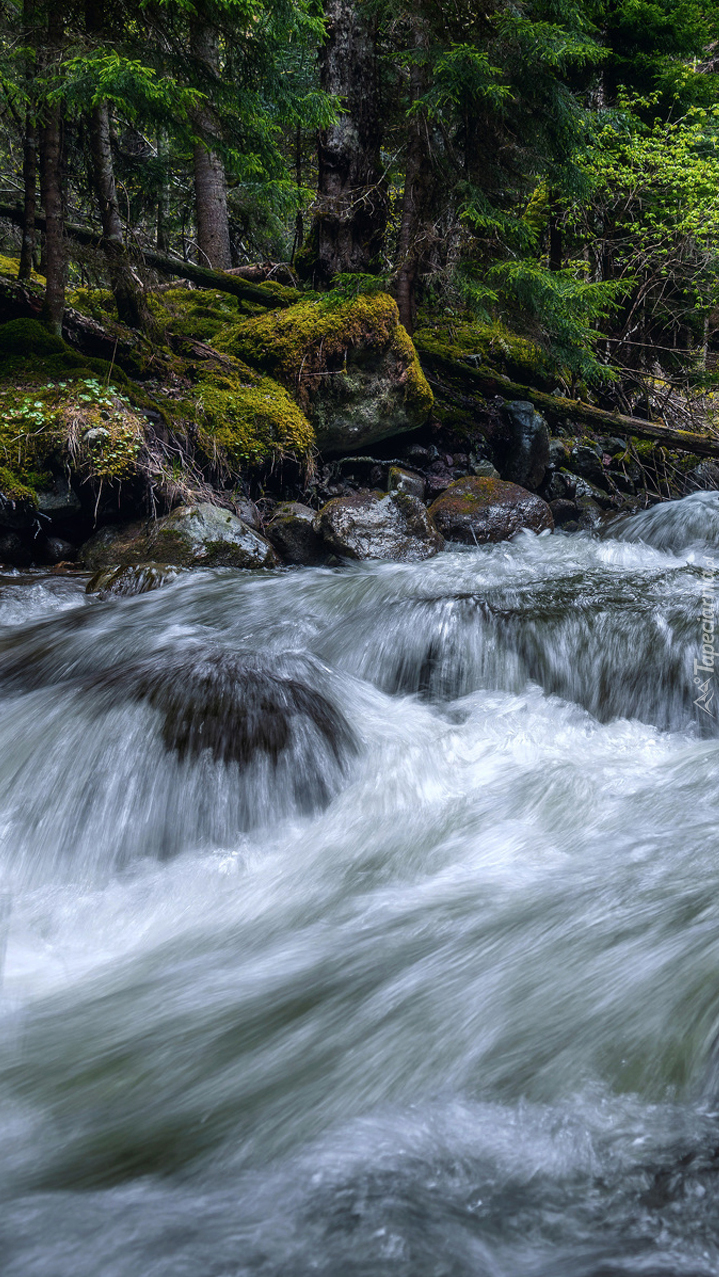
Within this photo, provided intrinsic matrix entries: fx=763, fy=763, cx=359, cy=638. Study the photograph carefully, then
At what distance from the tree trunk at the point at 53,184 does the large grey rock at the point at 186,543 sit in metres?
2.51

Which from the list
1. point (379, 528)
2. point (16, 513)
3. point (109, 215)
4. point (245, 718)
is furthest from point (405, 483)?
point (245, 718)

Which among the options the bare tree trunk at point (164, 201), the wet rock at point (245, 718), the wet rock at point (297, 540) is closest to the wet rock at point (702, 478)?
the wet rock at point (297, 540)

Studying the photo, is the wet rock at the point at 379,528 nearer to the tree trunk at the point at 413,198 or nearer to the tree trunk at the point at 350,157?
the tree trunk at the point at 413,198

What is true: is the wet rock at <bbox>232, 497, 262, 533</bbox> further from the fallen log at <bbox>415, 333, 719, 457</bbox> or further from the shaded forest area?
the fallen log at <bbox>415, 333, 719, 457</bbox>

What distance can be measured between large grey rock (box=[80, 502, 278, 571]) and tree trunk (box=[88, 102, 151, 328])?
3.02 m

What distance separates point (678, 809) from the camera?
322cm

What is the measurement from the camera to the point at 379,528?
7418mm

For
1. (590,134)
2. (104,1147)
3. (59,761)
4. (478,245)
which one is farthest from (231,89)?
(104,1147)

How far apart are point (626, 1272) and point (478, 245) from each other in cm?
958

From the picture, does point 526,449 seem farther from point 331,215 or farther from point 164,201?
point 164,201

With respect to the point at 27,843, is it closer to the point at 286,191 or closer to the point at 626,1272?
the point at 626,1272

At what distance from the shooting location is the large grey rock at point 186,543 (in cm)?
655

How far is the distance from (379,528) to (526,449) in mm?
3283

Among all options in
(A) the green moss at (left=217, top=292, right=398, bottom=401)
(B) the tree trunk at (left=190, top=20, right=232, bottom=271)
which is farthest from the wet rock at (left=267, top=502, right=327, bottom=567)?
(B) the tree trunk at (left=190, top=20, right=232, bottom=271)
